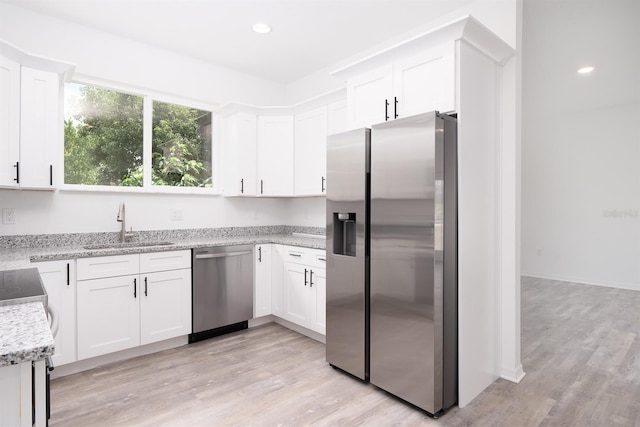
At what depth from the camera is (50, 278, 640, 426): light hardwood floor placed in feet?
6.94

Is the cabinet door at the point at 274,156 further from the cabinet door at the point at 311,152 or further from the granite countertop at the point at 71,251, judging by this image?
the granite countertop at the point at 71,251

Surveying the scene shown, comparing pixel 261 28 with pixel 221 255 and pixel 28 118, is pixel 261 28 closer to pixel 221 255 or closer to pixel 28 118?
pixel 28 118

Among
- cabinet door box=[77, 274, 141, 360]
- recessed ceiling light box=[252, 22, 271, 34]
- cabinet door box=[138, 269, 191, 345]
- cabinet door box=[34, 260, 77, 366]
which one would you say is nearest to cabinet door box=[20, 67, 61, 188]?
cabinet door box=[34, 260, 77, 366]

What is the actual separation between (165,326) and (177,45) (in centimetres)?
273

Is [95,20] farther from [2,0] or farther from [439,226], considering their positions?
[439,226]

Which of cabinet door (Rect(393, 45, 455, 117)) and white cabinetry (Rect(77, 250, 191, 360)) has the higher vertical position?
cabinet door (Rect(393, 45, 455, 117))

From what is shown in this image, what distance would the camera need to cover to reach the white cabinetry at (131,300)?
2695 mm

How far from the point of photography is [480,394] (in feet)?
7.83

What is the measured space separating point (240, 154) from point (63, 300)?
7.01 ft

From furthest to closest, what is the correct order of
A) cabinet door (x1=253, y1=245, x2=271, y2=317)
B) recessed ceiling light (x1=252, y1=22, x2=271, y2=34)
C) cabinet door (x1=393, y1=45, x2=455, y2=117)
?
cabinet door (x1=253, y1=245, x2=271, y2=317), recessed ceiling light (x1=252, y1=22, x2=271, y2=34), cabinet door (x1=393, y1=45, x2=455, y2=117)

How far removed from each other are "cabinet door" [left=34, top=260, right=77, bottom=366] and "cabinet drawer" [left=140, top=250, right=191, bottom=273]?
0.50 metres

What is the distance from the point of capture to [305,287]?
3.40m

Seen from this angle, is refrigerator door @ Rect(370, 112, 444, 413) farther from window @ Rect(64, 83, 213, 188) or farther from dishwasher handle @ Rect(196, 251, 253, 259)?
window @ Rect(64, 83, 213, 188)

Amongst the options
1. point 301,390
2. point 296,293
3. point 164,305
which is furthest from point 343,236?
point 164,305
